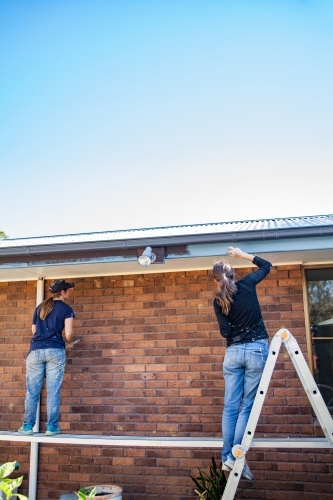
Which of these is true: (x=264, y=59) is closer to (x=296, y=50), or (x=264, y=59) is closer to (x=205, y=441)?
(x=296, y=50)

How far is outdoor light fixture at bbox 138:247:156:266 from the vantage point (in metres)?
3.82

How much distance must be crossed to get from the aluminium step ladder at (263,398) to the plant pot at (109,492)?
1412 mm

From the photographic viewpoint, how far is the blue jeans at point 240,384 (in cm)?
353

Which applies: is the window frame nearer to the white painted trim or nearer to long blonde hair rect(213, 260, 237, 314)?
the white painted trim

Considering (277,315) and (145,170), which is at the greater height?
(145,170)

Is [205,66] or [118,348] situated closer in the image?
[118,348]

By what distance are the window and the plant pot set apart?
91.6 inches

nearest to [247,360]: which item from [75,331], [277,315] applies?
[277,315]

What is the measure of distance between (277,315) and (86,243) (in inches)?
88.9

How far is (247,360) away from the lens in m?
Result: 3.55

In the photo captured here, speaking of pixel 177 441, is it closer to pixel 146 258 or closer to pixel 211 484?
pixel 211 484

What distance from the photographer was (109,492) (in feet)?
15.1

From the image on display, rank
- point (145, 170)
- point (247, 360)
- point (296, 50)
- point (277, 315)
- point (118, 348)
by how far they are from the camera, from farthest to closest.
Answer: point (145, 170), point (296, 50), point (118, 348), point (277, 315), point (247, 360)

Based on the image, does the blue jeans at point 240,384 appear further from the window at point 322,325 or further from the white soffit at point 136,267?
the window at point 322,325
